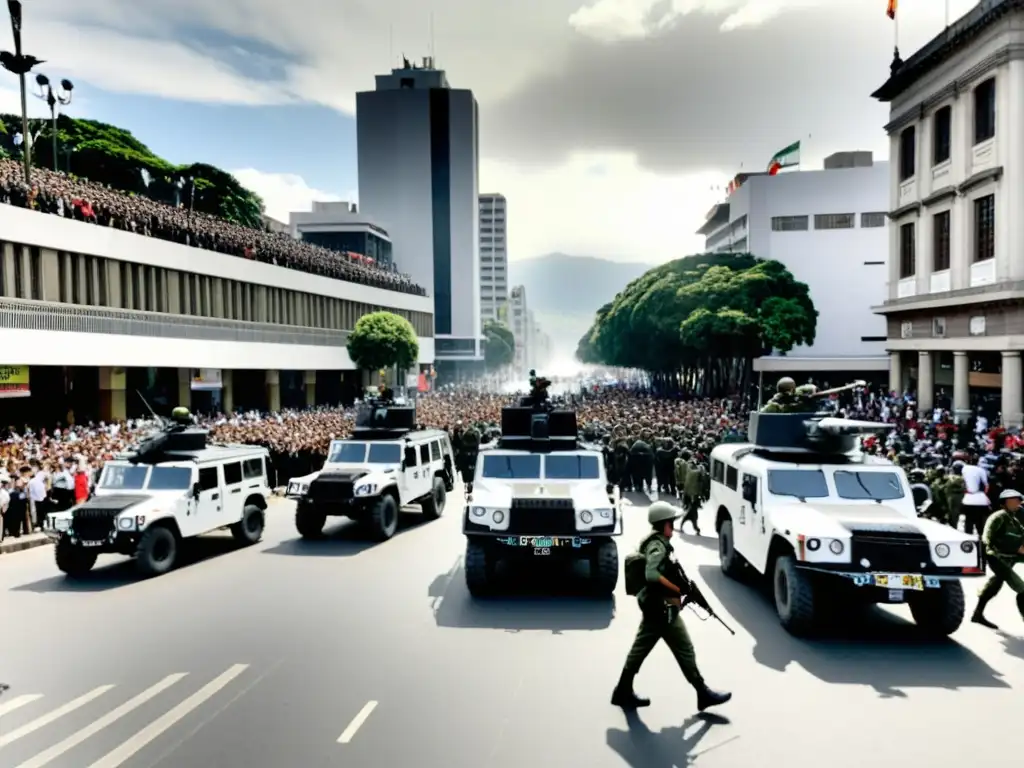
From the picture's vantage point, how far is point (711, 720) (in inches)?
296

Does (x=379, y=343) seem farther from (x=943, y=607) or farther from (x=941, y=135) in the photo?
(x=943, y=607)

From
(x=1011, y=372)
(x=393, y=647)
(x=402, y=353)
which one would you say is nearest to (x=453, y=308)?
(x=402, y=353)

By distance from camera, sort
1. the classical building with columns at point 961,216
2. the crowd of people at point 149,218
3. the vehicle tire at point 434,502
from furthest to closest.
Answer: the crowd of people at point 149,218
the classical building with columns at point 961,216
the vehicle tire at point 434,502

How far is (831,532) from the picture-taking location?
31.6 feet

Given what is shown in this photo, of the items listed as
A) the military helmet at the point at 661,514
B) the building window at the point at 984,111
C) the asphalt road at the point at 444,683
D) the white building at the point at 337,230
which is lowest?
the asphalt road at the point at 444,683

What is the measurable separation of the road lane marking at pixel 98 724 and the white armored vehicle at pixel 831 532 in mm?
6785

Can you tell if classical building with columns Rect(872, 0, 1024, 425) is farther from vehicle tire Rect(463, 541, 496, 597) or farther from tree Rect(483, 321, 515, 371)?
tree Rect(483, 321, 515, 371)

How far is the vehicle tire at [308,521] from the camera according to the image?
1655 cm

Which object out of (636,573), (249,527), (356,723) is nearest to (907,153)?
(249,527)

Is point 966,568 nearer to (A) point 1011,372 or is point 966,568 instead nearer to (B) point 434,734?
(B) point 434,734

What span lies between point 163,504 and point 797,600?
9.68 m

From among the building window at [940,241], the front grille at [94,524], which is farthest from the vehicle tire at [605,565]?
the building window at [940,241]

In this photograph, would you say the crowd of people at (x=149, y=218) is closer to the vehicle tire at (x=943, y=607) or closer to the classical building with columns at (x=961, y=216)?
the vehicle tire at (x=943, y=607)

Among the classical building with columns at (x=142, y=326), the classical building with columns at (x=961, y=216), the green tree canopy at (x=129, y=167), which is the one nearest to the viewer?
the classical building with columns at (x=961, y=216)
